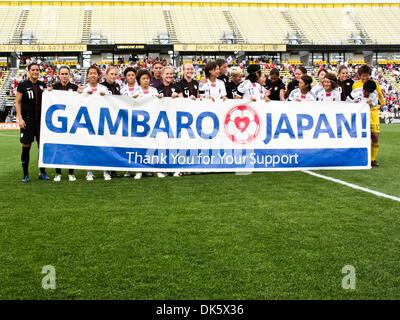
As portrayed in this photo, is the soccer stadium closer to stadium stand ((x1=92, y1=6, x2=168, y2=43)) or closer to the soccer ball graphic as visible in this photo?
the soccer ball graphic

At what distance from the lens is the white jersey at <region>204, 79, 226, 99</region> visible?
8.91 metres

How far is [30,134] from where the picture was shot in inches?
323

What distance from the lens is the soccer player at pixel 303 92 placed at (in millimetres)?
9367

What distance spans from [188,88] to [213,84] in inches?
17.7

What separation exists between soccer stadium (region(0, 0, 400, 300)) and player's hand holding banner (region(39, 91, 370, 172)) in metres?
0.02

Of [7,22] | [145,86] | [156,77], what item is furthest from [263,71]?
[145,86]

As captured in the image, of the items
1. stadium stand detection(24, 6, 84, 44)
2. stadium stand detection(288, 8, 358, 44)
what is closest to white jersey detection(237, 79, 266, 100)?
stadium stand detection(24, 6, 84, 44)

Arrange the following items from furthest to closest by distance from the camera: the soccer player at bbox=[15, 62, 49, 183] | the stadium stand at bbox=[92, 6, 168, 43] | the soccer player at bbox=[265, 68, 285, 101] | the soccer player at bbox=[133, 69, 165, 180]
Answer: the stadium stand at bbox=[92, 6, 168, 43] → the soccer player at bbox=[265, 68, 285, 101] → the soccer player at bbox=[133, 69, 165, 180] → the soccer player at bbox=[15, 62, 49, 183]

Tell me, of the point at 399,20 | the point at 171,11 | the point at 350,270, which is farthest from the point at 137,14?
the point at 350,270

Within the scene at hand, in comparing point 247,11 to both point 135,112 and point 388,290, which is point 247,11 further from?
point 388,290

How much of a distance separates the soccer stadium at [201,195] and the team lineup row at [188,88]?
1.0 inches

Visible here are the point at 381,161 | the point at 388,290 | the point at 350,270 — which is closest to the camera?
the point at 388,290
